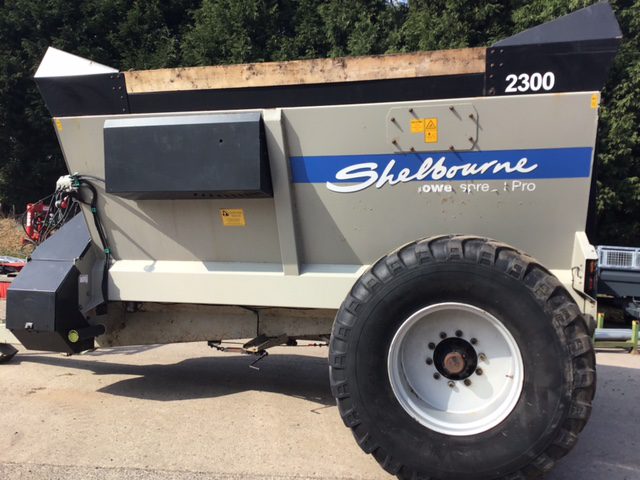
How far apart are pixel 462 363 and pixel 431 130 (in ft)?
4.49

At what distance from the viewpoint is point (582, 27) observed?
9.94 ft

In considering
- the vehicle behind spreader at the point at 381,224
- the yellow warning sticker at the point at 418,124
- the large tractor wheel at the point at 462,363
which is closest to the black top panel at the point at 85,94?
the vehicle behind spreader at the point at 381,224

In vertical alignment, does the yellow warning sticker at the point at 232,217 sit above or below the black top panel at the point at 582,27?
below

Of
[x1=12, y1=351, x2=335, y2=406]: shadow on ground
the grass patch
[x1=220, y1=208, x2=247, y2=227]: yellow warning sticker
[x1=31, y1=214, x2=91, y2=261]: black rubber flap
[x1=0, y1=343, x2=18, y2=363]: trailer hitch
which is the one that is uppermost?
[x1=220, y1=208, x2=247, y2=227]: yellow warning sticker

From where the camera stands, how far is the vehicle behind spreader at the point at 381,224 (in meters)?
2.88

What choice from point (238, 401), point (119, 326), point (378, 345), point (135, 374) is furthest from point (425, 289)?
point (135, 374)

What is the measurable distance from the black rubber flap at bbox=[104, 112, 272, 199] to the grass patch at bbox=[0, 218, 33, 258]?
11402mm

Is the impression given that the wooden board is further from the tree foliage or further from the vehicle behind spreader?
the tree foliage

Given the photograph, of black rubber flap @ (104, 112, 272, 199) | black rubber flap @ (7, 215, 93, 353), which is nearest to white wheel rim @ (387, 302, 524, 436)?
black rubber flap @ (104, 112, 272, 199)

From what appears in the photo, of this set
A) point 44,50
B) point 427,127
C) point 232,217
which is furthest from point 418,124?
point 44,50

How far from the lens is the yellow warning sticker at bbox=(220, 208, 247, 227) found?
361 centimetres

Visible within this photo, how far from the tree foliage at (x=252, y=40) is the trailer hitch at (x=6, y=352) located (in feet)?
33.0

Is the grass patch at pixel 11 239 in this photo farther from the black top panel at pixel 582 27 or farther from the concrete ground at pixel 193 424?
the black top panel at pixel 582 27

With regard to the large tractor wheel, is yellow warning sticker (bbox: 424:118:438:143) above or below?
above
